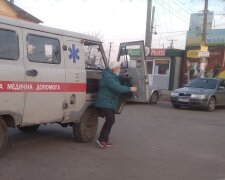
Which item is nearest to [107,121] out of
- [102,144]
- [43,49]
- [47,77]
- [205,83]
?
[102,144]

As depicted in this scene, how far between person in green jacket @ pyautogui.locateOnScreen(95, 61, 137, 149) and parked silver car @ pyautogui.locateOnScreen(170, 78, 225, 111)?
11.1m

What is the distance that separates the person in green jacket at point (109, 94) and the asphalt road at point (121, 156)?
0.39 metres

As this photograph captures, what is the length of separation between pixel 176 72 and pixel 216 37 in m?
4.39

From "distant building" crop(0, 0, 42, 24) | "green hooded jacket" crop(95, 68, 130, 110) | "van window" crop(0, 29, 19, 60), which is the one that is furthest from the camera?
"distant building" crop(0, 0, 42, 24)

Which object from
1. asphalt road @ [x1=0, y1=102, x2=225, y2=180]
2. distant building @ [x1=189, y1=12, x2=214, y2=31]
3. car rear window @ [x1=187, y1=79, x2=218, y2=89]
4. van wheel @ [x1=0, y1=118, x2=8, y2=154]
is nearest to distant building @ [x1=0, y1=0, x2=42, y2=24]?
car rear window @ [x1=187, y1=79, x2=218, y2=89]

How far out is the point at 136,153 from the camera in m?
9.23

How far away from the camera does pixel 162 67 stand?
3866 cm

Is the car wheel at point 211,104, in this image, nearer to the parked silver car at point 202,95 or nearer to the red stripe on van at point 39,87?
the parked silver car at point 202,95

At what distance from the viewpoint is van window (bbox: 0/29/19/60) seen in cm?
753

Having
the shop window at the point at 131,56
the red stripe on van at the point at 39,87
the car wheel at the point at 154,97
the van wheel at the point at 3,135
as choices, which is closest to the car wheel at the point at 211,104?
the car wheel at the point at 154,97

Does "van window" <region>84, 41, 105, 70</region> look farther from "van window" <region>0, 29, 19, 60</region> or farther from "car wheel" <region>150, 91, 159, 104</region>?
"car wheel" <region>150, 91, 159, 104</region>

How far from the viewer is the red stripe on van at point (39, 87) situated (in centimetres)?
753

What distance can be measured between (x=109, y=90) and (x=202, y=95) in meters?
11.6

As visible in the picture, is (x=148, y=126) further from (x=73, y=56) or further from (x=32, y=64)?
(x=32, y=64)
